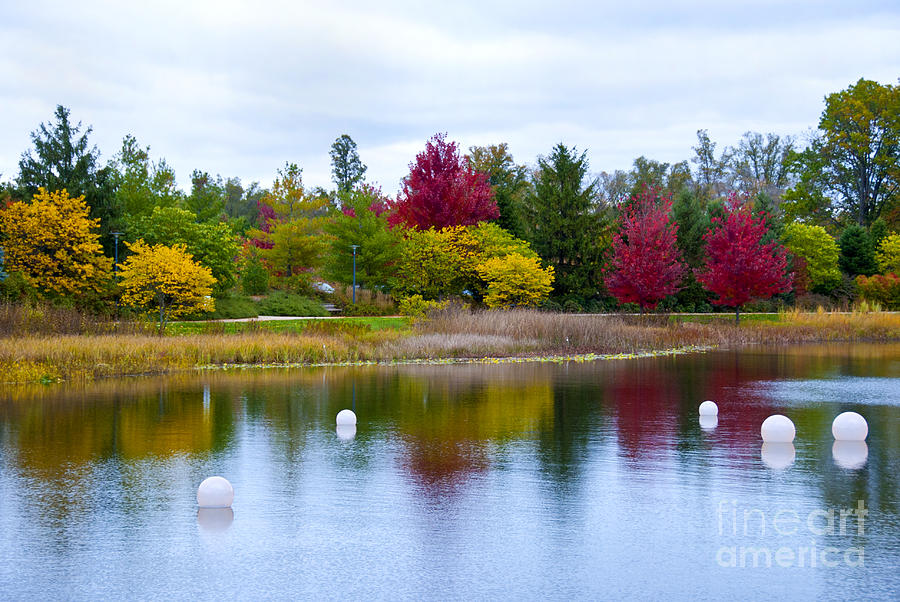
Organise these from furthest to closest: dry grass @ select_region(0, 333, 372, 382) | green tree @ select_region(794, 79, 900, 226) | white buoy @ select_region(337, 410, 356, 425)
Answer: green tree @ select_region(794, 79, 900, 226)
dry grass @ select_region(0, 333, 372, 382)
white buoy @ select_region(337, 410, 356, 425)

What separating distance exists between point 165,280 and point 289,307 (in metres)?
10.6

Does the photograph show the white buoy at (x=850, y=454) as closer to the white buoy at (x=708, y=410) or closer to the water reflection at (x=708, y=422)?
the water reflection at (x=708, y=422)

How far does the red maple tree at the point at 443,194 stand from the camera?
45.1 m

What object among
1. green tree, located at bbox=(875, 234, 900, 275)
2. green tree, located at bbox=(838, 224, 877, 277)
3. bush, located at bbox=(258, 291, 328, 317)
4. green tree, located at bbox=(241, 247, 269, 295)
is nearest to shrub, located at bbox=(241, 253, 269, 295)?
green tree, located at bbox=(241, 247, 269, 295)

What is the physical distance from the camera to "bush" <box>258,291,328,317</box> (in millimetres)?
41438

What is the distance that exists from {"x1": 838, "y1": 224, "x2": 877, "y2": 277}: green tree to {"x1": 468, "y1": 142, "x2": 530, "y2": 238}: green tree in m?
19.8

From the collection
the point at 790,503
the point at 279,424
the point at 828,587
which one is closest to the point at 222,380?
the point at 279,424

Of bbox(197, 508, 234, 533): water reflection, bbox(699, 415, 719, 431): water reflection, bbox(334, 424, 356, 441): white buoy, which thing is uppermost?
bbox(334, 424, 356, 441): white buoy

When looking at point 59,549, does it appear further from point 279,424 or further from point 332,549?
point 279,424

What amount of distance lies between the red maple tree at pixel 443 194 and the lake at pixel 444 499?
27610 millimetres

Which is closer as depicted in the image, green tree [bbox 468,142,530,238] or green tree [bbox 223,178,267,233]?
green tree [bbox 468,142,530,238]

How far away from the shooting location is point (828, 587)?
686 centimetres

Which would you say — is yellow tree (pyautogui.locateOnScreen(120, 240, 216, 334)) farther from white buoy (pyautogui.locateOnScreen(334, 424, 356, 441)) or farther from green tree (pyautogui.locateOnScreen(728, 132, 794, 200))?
green tree (pyautogui.locateOnScreen(728, 132, 794, 200))

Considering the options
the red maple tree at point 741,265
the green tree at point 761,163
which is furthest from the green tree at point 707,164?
the red maple tree at point 741,265
